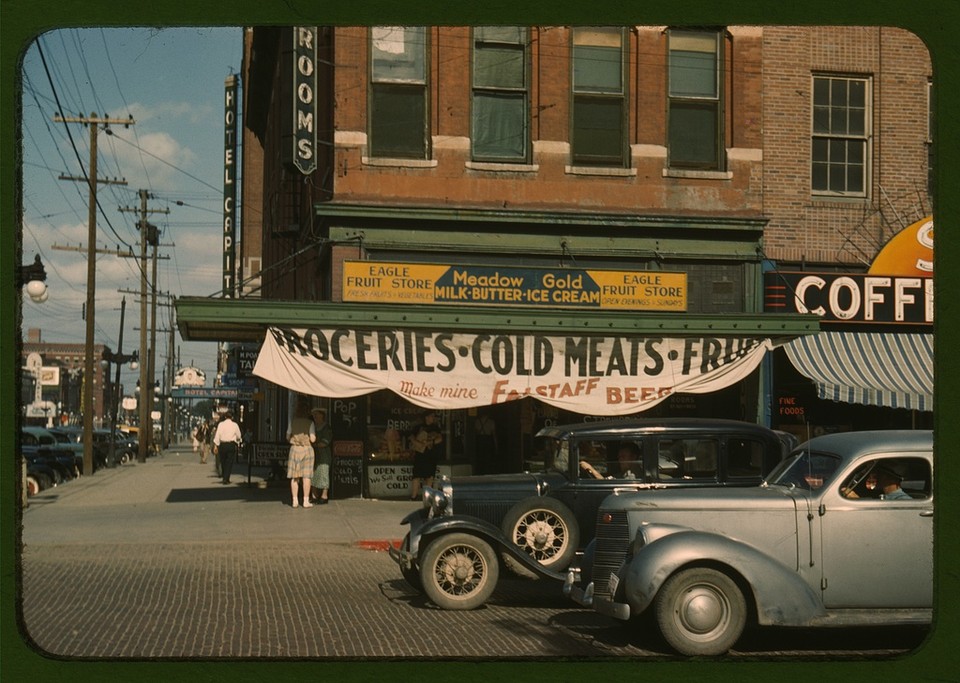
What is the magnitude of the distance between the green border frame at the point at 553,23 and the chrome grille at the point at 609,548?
4.31m

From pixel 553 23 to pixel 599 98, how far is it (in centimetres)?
1671

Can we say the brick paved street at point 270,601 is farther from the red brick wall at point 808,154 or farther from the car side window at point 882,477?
the red brick wall at point 808,154

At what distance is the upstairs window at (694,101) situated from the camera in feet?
68.5

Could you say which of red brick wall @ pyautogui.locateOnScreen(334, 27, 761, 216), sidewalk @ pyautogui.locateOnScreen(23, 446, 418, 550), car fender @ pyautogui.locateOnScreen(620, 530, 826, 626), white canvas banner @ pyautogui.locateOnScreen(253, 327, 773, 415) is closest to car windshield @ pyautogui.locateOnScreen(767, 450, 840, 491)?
car fender @ pyautogui.locateOnScreen(620, 530, 826, 626)

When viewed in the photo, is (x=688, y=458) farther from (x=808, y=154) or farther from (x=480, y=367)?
(x=808, y=154)

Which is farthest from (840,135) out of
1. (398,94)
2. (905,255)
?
(398,94)

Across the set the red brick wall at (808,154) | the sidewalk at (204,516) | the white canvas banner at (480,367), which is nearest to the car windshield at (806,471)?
the sidewalk at (204,516)

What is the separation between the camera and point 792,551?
788 cm

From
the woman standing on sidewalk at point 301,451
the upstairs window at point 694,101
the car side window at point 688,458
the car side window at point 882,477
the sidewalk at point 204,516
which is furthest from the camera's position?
the upstairs window at point 694,101

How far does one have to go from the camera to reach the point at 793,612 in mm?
7523

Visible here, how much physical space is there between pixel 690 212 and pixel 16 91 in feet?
58.7

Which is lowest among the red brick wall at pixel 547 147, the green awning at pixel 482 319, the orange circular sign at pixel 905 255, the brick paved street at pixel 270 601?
the brick paved street at pixel 270 601

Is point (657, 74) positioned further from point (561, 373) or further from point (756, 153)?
point (561, 373)

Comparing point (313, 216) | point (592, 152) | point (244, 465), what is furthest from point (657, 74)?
point (244, 465)
